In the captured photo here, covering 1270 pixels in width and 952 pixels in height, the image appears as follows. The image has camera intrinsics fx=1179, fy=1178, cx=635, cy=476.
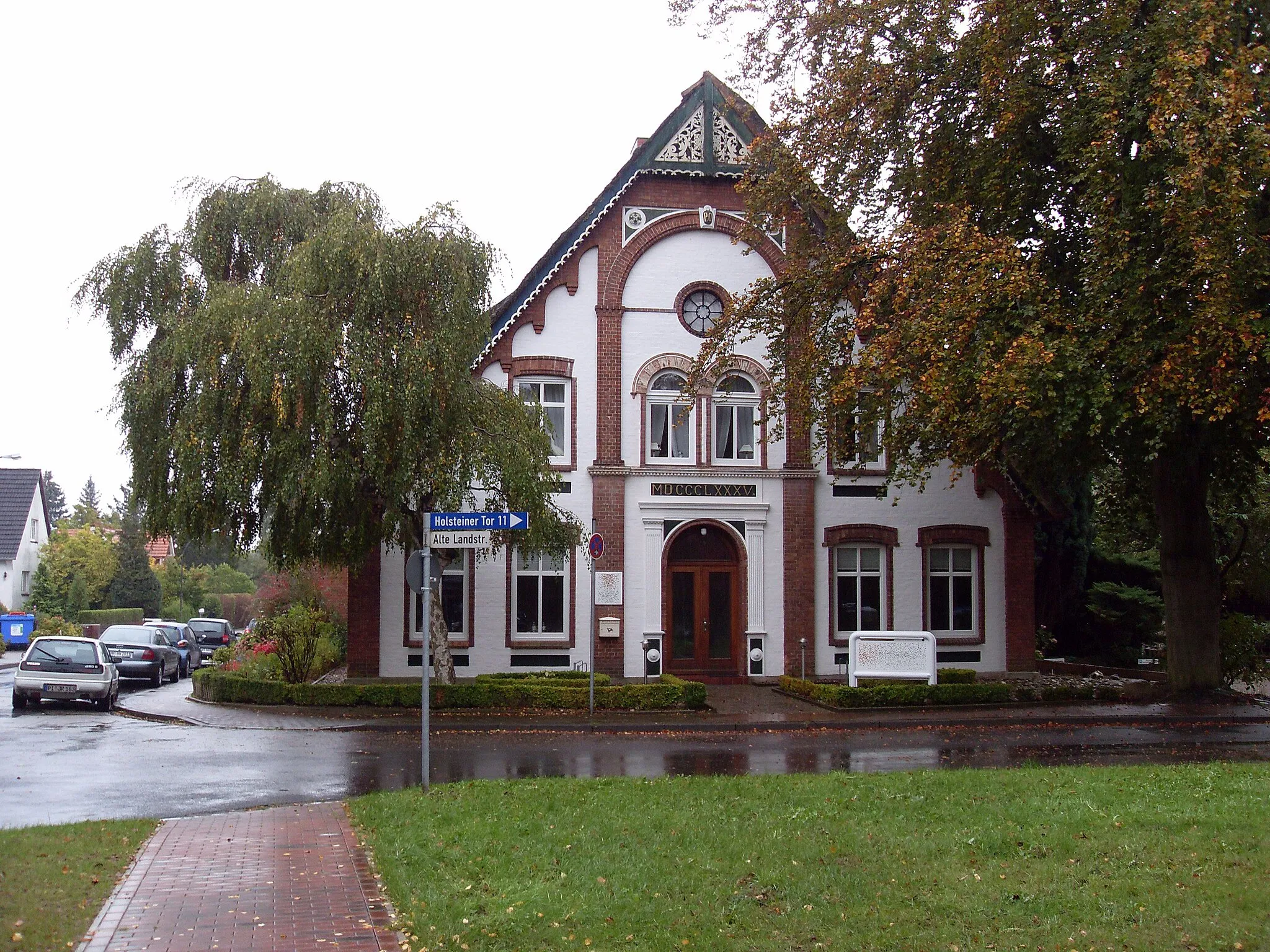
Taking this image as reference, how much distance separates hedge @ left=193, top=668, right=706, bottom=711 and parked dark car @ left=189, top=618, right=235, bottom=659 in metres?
22.2

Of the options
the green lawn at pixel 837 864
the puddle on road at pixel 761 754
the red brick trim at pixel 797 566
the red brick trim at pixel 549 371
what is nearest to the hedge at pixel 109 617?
the red brick trim at pixel 549 371

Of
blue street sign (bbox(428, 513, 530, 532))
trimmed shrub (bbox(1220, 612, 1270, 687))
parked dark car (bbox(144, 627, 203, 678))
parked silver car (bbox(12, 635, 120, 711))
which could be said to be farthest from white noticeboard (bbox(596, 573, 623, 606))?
parked dark car (bbox(144, 627, 203, 678))

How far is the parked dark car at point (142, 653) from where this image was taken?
28703 millimetres

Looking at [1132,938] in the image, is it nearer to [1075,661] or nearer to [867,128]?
[867,128]

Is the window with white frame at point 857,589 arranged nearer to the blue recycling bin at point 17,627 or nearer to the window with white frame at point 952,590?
the window with white frame at point 952,590

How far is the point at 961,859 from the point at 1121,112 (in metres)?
13.0

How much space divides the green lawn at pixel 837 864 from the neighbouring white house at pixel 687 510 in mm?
12893

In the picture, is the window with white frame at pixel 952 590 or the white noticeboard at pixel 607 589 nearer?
the white noticeboard at pixel 607 589

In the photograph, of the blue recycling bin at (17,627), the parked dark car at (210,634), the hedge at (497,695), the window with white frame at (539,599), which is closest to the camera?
the hedge at (497,695)

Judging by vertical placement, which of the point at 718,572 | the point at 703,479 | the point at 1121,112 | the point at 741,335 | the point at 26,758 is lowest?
the point at 26,758

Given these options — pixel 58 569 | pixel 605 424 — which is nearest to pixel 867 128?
pixel 605 424

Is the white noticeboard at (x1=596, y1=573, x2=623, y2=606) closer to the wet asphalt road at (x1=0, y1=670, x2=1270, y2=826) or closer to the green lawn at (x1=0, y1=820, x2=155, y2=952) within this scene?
the wet asphalt road at (x1=0, y1=670, x2=1270, y2=826)

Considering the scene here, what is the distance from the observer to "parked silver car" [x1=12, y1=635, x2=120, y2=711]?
22.1 meters

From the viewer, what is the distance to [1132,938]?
6492 millimetres
